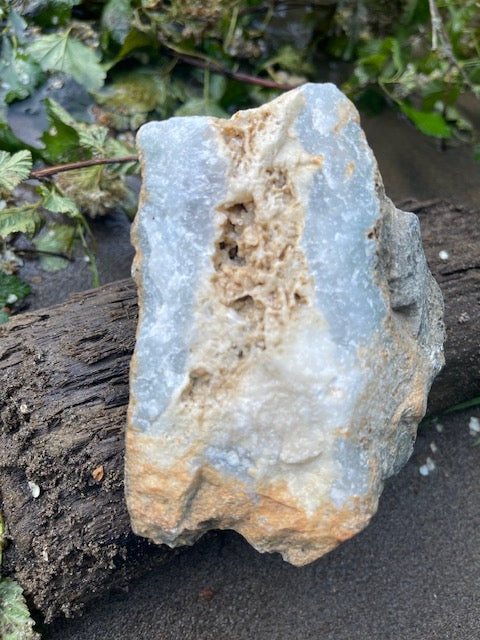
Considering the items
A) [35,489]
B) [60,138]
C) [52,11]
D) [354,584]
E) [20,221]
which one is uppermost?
[52,11]

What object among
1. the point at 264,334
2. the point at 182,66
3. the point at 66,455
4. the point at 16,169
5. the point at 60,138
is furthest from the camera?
the point at 182,66

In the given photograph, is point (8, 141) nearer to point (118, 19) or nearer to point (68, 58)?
point (68, 58)

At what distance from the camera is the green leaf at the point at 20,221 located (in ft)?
5.49

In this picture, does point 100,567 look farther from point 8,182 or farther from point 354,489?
point 8,182

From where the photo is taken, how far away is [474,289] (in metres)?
1.67

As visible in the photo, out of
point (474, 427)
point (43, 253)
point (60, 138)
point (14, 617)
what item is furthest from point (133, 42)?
point (14, 617)

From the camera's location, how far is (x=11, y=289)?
5.82 ft

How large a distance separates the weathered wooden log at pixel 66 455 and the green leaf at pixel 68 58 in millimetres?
873

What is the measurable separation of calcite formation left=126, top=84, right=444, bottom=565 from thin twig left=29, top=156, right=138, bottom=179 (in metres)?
0.62

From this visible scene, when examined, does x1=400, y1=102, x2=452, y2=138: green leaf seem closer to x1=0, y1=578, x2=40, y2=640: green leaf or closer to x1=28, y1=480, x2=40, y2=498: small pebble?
x1=28, y1=480, x2=40, y2=498: small pebble

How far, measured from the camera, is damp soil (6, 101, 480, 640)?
1.49 meters

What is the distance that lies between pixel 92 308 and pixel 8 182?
1.20 feet

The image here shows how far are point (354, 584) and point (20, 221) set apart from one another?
1237 millimetres

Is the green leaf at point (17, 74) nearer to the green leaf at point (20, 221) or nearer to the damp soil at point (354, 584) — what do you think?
the green leaf at point (20, 221)
